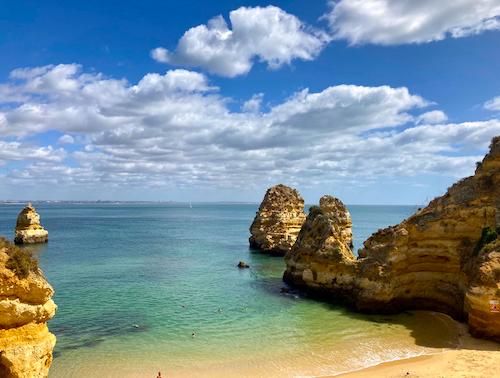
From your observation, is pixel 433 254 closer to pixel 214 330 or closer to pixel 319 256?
pixel 319 256

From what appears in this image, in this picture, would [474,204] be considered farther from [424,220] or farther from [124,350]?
[124,350]

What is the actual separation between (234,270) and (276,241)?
18.2 metres

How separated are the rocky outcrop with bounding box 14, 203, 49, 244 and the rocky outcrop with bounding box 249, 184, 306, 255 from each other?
149 ft

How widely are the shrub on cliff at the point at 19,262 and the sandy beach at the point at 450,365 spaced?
56.5 feet

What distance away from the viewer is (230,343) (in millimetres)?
27281

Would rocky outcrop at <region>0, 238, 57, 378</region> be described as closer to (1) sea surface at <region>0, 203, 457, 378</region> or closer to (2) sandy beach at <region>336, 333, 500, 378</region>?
(1) sea surface at <region>0, 203, 457, 378</region>

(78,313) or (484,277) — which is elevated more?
(484,277)

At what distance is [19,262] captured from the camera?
15539 mm

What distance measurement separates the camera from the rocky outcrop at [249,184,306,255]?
235 feet

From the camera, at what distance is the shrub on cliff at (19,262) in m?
15.3

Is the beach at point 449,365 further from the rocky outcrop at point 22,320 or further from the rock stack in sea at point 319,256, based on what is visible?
the rocky outcrop at point 22,320

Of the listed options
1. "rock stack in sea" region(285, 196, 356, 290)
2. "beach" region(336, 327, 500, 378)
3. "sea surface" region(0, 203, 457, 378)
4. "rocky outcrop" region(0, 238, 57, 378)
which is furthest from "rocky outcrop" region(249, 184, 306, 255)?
"rocky outcrop" region(0, 238, 57, 378)

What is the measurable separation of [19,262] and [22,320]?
7.28ft

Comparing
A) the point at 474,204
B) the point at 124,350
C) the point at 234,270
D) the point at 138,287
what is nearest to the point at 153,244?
the point at 234,270
